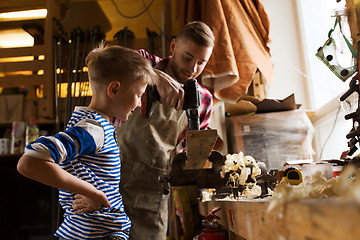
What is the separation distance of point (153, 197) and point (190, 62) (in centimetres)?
69

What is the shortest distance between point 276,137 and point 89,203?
1404mm

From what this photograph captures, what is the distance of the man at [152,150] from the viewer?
1720 mm

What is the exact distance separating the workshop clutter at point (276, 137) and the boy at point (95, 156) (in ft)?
3.42

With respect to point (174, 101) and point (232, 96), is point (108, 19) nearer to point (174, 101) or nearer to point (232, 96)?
point (232, 96)

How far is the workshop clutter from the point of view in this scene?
2049 millimetres

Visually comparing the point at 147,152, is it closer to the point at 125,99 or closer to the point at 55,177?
the point at 125,99

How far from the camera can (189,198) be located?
8.21ft

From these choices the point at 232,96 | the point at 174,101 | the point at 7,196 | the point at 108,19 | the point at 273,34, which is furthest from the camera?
the point at 108,19

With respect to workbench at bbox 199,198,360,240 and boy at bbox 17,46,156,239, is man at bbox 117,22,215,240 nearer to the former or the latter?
boy at bbox 17,46,156,239

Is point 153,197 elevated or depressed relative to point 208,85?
depressed

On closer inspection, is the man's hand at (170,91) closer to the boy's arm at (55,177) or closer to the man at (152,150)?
the man at (152,150)

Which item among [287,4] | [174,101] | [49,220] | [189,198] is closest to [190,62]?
[174,101]

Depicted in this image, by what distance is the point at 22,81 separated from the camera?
9.21ft

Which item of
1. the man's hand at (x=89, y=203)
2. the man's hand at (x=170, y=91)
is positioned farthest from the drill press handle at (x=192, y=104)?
the man's hand at (x=89, y=203)
